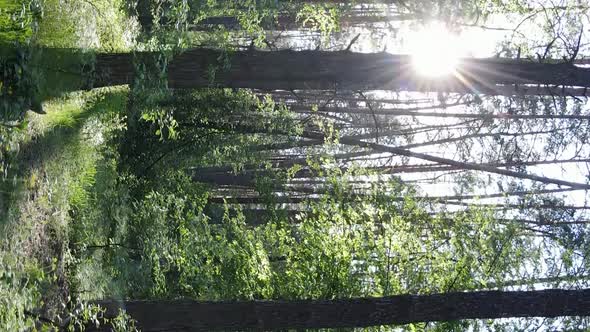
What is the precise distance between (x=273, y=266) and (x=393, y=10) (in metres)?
10.2

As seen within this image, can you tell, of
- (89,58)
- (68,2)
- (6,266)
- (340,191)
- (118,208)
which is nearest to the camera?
(6,266)

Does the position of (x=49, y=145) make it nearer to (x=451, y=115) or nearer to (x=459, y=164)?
(x=459, y=164)

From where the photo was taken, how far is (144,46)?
9961 millimetres

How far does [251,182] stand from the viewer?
19.0 m

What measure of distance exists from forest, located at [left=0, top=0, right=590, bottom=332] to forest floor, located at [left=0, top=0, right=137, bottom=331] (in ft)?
0.12

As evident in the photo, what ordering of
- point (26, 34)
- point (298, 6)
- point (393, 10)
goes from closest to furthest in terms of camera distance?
Result: point (26, 34) < point (298, 6) < point (393, 10)

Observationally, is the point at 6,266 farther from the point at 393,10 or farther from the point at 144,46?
the point at 393,10

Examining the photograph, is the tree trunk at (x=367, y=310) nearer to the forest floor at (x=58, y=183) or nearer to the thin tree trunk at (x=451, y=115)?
the forest floor at (x=58, y=183)

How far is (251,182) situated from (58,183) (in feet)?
33.3

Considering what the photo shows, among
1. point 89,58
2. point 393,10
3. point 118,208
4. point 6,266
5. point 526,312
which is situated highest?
point 393,10

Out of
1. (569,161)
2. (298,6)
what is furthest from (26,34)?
(569,161)

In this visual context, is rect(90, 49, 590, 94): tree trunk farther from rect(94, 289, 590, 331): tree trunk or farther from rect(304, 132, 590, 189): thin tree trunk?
rect(304, 132, 590, 189): thin tree trunk

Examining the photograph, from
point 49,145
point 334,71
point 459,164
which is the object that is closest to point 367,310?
point 334,71

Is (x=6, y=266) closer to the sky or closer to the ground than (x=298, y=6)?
closer to the ground
